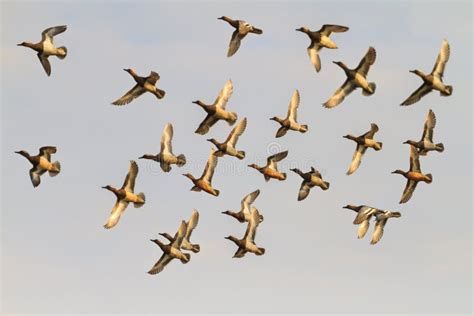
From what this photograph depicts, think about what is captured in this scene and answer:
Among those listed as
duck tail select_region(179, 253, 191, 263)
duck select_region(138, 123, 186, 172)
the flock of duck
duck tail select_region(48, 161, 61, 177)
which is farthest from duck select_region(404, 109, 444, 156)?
duck tail select_region(48, 161, 61, 177)

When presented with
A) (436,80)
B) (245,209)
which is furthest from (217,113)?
(436,80)

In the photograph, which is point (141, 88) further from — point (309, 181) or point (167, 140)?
point (309, 181)

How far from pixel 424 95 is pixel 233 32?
10.8m

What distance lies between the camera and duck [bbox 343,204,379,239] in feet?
387

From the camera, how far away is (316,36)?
4429 inches

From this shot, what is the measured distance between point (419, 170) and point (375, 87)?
738 cm

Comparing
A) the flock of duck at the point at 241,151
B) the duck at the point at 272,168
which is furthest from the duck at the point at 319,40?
the duck at the point at 272,168

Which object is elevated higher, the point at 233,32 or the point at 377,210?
the point at 233,32

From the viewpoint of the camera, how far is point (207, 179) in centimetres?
11425

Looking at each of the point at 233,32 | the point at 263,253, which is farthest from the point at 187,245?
the point at 233,32

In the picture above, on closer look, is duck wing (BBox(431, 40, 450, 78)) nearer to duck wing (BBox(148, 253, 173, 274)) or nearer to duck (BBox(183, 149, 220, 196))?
duck (BBox(183, 149, 220, 196))

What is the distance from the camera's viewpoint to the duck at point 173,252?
113312 millimetres

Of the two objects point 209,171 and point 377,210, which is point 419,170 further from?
point 209,171

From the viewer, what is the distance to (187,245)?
11419cm
